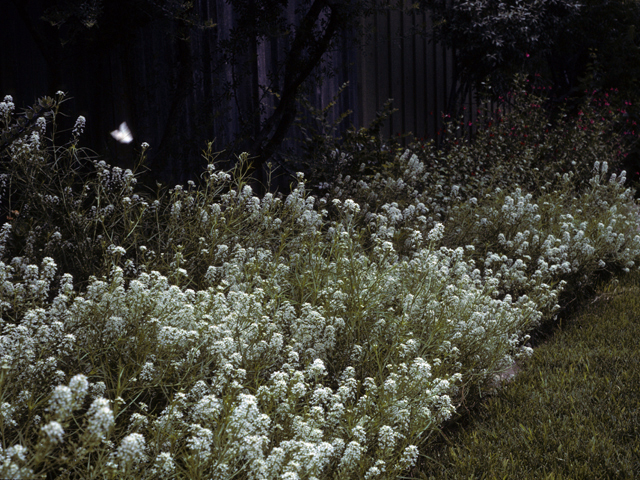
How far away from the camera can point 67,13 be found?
3.65 metres

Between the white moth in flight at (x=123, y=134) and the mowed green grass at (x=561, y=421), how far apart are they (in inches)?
139

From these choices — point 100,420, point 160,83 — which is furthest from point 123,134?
point 100,420

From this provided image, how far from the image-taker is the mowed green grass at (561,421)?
7.59ft

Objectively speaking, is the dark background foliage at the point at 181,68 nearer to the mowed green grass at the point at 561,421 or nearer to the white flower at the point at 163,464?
the mowed green grass at the point at 561,421

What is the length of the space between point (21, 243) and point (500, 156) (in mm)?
4972

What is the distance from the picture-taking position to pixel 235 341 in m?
2.34

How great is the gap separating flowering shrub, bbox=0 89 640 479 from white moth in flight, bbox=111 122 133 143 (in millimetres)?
1148

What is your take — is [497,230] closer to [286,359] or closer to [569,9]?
[286,359]

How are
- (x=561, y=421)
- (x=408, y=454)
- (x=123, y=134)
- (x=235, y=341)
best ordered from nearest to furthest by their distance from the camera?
(x=408, y=454)
(x=235, y=341)
(x=561, y=421)
(x=123, y=134)

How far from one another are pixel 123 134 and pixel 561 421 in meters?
3.90

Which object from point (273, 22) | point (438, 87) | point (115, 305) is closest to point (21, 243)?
point (115, 305)

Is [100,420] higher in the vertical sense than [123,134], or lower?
lower

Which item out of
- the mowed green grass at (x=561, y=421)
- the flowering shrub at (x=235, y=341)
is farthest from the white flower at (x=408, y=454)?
the mowed green grass at (x=561, y=421)

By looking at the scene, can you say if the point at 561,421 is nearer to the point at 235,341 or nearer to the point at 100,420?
the point at 235,341
